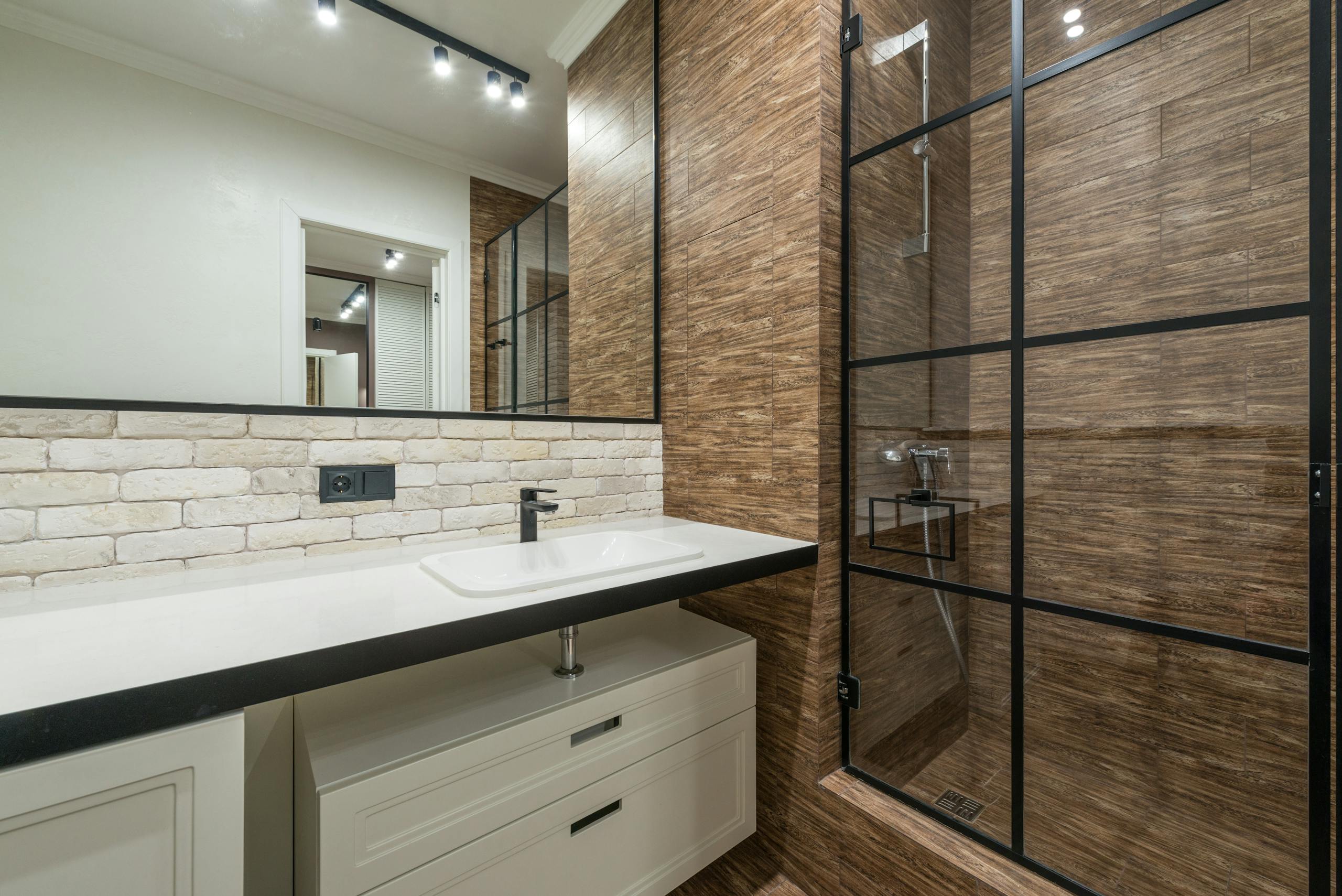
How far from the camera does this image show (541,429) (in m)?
1.62

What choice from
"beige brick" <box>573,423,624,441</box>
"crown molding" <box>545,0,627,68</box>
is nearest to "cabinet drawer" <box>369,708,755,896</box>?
"beige brick" <box>573,423,624,441</box>

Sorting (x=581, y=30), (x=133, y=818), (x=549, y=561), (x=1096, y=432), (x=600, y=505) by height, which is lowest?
(x=133, y=818)

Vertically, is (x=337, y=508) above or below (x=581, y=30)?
below

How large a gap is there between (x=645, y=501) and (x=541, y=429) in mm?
475

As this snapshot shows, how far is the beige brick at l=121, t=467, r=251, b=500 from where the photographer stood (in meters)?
1.06

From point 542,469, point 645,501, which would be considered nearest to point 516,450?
point 542,469

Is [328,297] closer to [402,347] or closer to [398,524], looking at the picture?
[402,347]

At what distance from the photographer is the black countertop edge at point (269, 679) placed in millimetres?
550

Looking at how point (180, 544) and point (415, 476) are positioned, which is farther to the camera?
point (415, 476)

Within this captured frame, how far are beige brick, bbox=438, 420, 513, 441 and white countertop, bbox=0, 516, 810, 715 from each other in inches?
14.0

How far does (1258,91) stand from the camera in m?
0.89

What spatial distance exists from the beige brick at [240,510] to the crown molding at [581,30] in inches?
59.5

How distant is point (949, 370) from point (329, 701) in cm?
156

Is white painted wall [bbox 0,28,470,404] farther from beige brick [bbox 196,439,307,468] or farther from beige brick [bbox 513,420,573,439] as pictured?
beige brick [bbox 513,420,573,439]
